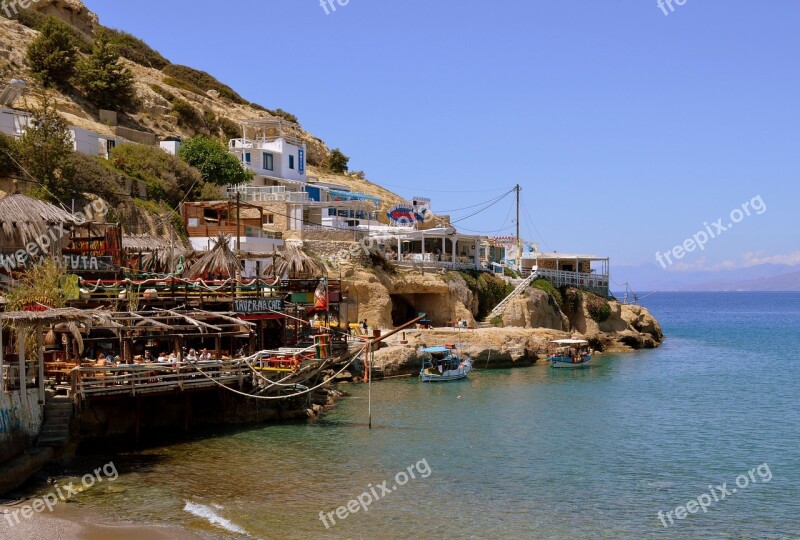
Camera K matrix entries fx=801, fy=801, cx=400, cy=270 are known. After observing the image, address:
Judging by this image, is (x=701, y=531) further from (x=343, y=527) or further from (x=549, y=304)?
(x=549, y=304)

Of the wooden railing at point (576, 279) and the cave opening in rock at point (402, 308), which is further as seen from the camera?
the wooden railing at point (576, 279)

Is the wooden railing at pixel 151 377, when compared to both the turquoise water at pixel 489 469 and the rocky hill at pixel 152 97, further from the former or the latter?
the rocky hill at pixel 152 97

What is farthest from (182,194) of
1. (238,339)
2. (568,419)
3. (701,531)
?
(701,531)

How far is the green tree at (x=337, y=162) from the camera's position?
103 m

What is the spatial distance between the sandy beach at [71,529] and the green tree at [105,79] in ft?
199

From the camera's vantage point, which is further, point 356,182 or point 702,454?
point 356,182

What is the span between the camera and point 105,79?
240 ft

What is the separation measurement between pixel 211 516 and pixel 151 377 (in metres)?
7.65

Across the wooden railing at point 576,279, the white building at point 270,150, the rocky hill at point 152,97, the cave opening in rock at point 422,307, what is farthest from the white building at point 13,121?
the wooden railing at point 576,279

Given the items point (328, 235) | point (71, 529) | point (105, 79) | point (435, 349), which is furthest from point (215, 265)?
point (105, 79)

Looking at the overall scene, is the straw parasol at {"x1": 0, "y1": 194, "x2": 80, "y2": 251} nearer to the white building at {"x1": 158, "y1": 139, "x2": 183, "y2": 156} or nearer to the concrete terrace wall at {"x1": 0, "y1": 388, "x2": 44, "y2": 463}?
the concrete terrace wall at {"x1": 0, "y1": 388, "x2": 44, "y2": 463}

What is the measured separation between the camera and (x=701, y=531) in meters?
20.2

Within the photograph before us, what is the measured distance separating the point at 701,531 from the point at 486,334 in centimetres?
3435

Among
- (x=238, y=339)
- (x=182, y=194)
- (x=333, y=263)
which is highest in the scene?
(x=182, y=194)
